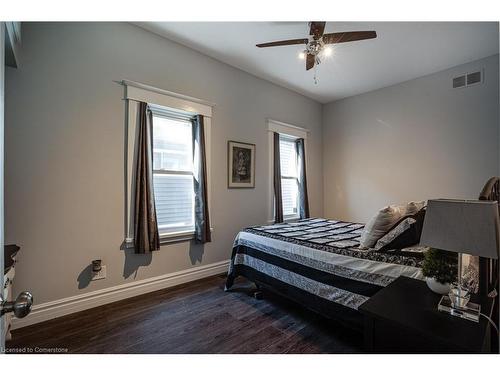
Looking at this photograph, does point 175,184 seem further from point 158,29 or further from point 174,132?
point 158,29

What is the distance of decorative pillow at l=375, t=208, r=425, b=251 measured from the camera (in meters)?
1.74

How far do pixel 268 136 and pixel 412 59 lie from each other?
223 cm

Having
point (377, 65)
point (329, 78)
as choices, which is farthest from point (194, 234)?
point (377, 65)

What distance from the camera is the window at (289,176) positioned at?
4.37 m

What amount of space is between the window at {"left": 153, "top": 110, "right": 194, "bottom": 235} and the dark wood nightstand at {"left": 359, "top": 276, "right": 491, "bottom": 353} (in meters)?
2.38

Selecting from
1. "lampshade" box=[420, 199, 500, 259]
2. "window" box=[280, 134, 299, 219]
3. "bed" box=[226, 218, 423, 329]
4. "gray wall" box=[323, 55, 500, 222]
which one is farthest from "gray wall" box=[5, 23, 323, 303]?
"gray wall" box=[323, 55, 500, 222]

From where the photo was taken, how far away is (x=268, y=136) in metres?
3.96

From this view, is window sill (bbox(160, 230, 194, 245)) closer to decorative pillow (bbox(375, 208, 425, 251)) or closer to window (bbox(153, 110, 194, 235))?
window (bbox(153, 110, 194, 235))

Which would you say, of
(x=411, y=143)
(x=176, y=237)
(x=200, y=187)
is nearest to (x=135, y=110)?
(x=200, y=187)

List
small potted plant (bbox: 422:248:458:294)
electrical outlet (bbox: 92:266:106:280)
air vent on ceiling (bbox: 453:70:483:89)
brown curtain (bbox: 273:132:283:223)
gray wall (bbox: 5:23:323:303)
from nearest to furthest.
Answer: small potted plant (bbox: 422:248:458:294) < gray wall (bbox: 5:23:323:303) < electrical outlet (bbox: 92:266:106:280) < air vent on ceiling (bbox: 453:70:483:89) < brown curtain (bbox: 273:132:283:223)

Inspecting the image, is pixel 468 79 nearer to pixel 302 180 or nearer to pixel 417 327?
pixel 302 180

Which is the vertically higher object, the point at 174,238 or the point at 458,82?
the point at 458,82

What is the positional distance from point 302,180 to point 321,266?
8.63 feet

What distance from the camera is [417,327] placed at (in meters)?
0.96
